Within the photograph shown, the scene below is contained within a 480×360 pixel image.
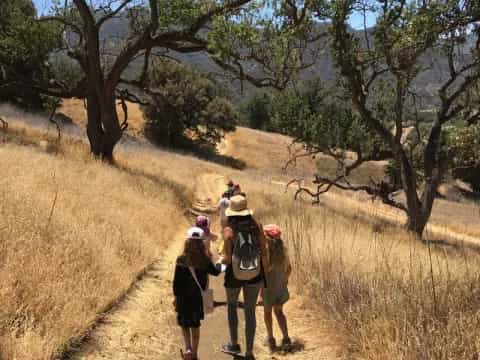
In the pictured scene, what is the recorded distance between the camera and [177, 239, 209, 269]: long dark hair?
17.5 ft

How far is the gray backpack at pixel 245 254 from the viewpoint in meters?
5.18

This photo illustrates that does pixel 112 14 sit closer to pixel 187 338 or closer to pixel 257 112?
pixel 187 338

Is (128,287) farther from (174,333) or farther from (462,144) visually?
(462,144)

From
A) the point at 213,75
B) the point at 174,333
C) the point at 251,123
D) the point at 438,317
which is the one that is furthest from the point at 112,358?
the point at 251,123

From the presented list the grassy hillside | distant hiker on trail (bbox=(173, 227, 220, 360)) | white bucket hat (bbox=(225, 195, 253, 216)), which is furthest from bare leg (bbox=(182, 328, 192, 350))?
white bucket hat (bbox=(225, 195, 253, 216))

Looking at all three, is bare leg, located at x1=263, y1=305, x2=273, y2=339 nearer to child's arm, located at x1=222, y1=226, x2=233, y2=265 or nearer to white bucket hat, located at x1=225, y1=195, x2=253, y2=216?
child's arm, located at x1=222, y1=226, x2=233, y2=265

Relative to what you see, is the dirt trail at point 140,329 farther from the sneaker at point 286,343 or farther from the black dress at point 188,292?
the sneaker at point 286,343

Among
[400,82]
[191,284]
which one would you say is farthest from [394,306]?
[400,82]

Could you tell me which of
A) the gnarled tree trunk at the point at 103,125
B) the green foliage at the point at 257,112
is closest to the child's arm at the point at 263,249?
the gnarled tree trunk at the point at 103,125

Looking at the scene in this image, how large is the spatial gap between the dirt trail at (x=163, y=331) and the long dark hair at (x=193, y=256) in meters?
1.18

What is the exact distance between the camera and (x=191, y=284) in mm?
5379

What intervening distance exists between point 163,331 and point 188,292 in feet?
4.03

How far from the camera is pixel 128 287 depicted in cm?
722

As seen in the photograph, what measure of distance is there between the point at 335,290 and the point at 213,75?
11161 millimetres
